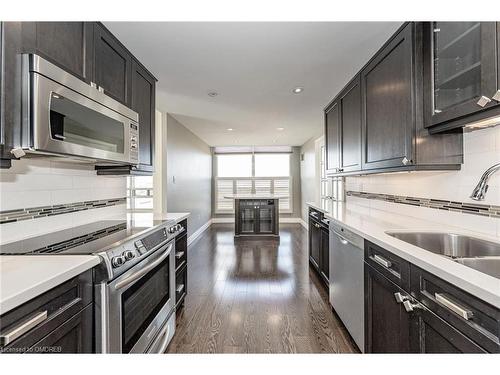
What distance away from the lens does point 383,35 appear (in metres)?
1.86

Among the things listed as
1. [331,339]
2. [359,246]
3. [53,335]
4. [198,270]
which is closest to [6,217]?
[53,335]

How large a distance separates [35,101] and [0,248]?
2.25ft

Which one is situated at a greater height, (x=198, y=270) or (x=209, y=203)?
(x=209, y=203)

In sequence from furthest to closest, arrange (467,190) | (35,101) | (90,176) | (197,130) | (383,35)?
(197,130) → (90,176) → (383,35) → (467,190) → (35,101)

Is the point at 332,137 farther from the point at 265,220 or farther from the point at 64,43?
the point at 265,220

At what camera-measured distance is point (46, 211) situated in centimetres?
156

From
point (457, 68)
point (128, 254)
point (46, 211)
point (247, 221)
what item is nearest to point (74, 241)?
point (128, 254)

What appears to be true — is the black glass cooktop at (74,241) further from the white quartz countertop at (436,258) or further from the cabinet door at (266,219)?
the cabinet door at (266,219)

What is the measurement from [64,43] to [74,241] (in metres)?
1.05

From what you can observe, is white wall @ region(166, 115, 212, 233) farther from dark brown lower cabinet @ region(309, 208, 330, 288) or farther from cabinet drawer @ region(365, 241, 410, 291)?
cabinet drawer @ region(365, 241, 410, 291)

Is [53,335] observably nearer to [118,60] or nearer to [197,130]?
[118,60]

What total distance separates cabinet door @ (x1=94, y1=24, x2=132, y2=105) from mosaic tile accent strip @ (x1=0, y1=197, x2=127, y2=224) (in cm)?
82

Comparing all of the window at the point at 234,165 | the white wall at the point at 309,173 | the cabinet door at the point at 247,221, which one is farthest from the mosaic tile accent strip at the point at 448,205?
the window at the point at 234,165

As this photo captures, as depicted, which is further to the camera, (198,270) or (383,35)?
(198,270)
